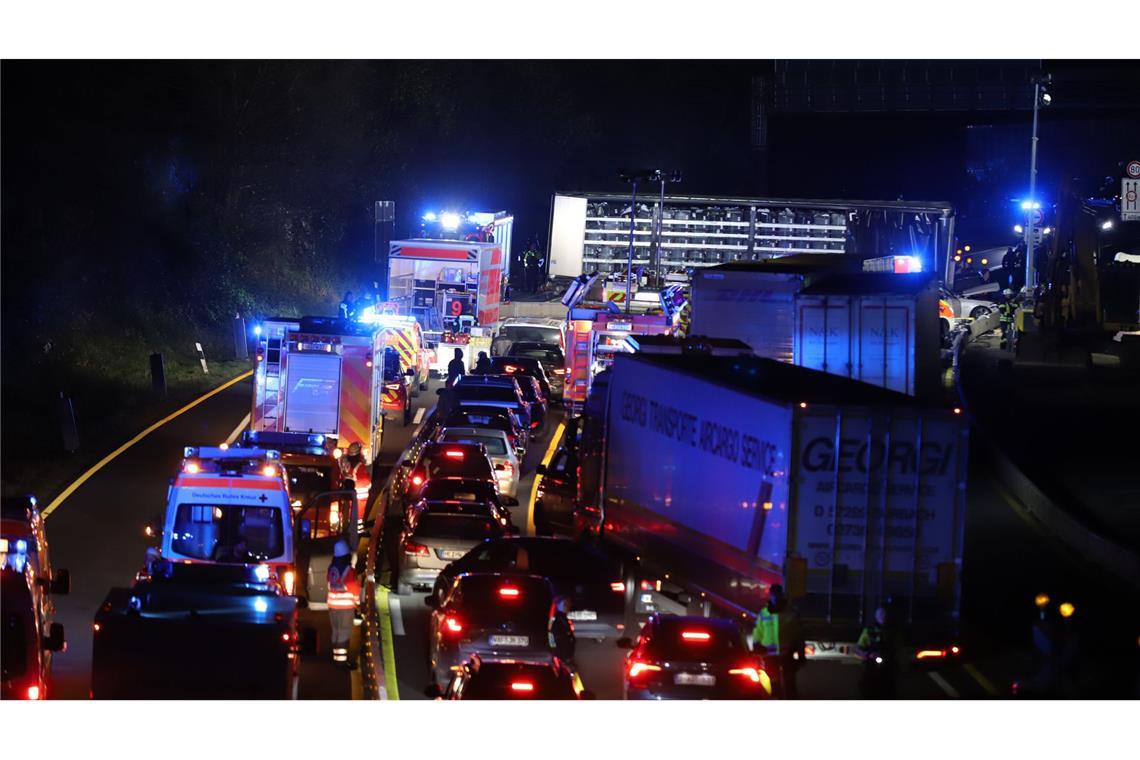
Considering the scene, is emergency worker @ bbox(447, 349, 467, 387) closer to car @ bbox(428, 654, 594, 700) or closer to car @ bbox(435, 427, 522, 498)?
car @ bbox(435, 427, 522, 498)

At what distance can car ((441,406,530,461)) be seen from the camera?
30719mm

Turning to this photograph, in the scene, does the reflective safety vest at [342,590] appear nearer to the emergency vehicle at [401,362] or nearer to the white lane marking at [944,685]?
the white lane marking at [944,685]

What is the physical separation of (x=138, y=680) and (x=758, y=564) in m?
7.79

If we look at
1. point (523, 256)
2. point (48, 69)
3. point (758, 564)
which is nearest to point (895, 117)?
point (523, 256)

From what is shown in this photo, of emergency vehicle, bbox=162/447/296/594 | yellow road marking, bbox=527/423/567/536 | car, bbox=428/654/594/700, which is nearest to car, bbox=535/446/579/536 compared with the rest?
yellow road marking, bbox=527/423/567/536

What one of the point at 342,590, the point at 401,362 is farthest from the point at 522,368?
the point at 342,590

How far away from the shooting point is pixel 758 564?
17.7 meters

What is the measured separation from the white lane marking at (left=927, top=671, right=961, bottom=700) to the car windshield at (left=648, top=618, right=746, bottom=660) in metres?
2.97

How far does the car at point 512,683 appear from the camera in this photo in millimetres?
13461

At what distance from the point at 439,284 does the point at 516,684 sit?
3110 cm

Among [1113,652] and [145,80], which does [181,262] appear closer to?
[145,80]

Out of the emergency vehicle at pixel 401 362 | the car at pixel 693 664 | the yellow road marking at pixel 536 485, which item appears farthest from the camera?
the emergency vehicle at pixel 401 362

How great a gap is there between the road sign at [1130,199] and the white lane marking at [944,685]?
126 feet

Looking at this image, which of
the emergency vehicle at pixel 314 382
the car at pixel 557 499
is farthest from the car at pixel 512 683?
the emergency vehicle at pixel 314 382
